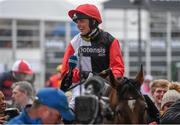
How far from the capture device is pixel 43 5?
33.4 metres

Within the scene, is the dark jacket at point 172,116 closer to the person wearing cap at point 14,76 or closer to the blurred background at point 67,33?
the person wearing cap at point 14,76

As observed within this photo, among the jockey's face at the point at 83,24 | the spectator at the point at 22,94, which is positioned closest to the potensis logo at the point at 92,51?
the jockey's face at the point at 83,24

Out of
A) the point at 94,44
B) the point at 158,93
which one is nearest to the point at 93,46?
the point at 94,44

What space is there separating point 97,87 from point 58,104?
0.48 m

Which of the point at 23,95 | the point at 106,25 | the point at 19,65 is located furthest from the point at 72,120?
the point at 106,25

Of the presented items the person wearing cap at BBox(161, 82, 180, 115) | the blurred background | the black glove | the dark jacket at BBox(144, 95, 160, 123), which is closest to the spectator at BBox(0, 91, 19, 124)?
the black glove

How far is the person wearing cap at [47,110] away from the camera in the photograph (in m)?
6.60

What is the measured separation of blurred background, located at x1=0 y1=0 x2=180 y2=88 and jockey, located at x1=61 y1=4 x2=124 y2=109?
18887mm

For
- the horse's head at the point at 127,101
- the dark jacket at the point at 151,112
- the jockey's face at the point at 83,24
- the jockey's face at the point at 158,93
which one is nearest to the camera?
the horse's head at the point at 127,101

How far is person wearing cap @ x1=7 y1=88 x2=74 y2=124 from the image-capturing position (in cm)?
660

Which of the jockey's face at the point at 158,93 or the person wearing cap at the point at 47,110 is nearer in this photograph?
the person wearing cap at the point at 47,110

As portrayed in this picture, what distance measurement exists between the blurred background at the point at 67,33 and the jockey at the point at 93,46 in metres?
18.9

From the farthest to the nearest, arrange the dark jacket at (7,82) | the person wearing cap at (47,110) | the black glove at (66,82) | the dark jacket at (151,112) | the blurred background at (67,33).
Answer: the blurred background at (67,33), the dark jacket at (7,82), the black glove at (66,82), the dark jacket at (151,112), the person wearing cap at (47,110)

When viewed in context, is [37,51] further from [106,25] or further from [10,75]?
[10,75]
